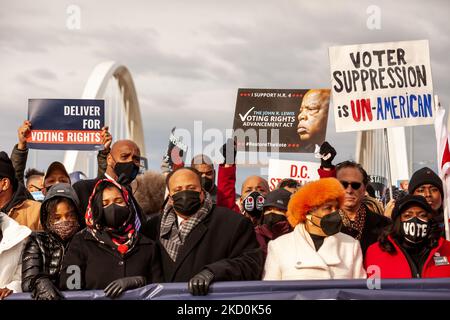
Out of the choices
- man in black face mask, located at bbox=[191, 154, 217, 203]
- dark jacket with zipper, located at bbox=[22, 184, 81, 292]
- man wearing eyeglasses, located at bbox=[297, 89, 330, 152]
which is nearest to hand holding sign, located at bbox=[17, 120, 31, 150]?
man in black face mask, located at bbox=[191, 154, 217, 203]

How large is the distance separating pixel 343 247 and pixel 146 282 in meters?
1.27

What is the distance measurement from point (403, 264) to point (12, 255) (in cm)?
249

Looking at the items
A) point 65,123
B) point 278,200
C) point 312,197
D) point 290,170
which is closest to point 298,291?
point 312,197

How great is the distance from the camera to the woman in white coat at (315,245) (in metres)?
5.16

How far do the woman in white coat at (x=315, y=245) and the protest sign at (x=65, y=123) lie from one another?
14.8ft

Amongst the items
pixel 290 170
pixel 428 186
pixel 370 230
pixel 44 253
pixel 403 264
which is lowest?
pixel 403 264

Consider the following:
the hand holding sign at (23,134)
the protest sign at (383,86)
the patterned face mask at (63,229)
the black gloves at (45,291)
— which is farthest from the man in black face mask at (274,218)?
the protest sign at (383,86)

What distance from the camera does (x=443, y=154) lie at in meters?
6.28

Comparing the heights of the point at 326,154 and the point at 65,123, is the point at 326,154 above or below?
below

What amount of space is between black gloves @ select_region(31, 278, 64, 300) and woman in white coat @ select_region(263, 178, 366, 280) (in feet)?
4.24

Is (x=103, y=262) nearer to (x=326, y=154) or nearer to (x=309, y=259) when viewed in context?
(x=309, y=259)

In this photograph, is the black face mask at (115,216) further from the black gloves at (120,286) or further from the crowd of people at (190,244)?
the black gloves at (120,286)

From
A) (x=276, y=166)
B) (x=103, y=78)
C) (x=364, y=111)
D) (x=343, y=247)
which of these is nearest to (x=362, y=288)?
(x=343, y=247)
